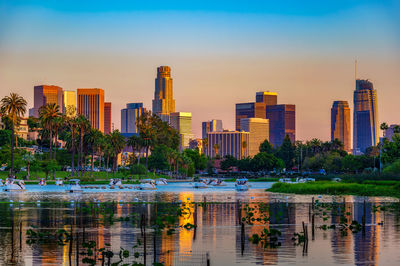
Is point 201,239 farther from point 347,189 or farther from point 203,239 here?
point 347,189

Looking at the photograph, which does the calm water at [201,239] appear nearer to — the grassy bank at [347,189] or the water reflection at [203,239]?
the water reflection at [203,239]

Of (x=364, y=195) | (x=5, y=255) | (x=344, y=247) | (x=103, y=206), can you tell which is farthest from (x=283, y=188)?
(x=5, y=255)

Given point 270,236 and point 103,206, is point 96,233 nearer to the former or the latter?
point 270,236

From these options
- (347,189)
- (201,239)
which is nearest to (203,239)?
(201,239)

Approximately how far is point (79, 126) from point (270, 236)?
138 m

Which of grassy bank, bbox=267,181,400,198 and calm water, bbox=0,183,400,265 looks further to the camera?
grassy bank, bbox=267,181,400,198

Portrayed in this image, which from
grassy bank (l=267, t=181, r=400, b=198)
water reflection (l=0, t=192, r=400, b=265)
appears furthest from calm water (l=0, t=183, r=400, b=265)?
grassy bank (l=267, t=181, r=400, b=198)

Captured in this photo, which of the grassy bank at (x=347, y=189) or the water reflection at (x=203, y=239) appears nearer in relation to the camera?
the water reflection at (x=203, y=239)

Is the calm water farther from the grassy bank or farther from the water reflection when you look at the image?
the grassy bank

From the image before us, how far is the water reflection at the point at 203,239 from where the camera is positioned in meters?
36.8

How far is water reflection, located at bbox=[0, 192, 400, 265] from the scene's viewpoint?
36781 millimetres

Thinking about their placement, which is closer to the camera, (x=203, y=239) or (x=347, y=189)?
(x=203, y=239)

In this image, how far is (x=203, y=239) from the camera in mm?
45438

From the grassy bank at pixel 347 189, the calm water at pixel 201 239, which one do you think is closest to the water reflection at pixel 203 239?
the calm water at pixel 201 239
